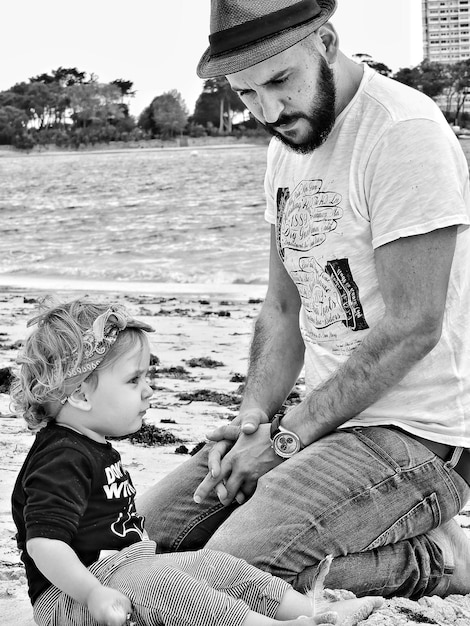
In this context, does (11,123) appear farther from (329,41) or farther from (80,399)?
(80,399)

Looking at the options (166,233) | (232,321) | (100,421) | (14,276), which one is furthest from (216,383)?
(166,233)

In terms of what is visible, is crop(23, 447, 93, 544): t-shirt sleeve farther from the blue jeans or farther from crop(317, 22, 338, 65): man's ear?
crop(317, 22, 338, 65): man's ear

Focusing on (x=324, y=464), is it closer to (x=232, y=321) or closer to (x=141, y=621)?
(x=141, y=621)

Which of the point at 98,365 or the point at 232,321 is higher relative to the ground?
the point at 98,365

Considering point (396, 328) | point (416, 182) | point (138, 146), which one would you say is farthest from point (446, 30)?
point (396, 328)

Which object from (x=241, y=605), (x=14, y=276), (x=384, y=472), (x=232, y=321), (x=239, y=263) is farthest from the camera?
(x=239, y=263)

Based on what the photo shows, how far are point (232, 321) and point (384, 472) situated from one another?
5.29 m

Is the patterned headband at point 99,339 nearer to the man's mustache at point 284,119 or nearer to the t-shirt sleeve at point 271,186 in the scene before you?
the man's mustache at point 284,119

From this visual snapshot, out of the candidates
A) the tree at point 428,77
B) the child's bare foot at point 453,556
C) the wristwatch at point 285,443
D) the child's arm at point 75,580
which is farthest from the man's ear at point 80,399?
the tree at point 428,77

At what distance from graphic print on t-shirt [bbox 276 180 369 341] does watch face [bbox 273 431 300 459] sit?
1.06 ft

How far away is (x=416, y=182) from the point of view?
8.04ft

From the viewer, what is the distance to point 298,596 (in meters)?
2.29

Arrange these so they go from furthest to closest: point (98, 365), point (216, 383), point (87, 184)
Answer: point (87, 184), point (216, 383), point (98, 365)

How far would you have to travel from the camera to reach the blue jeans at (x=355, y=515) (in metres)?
2.46
